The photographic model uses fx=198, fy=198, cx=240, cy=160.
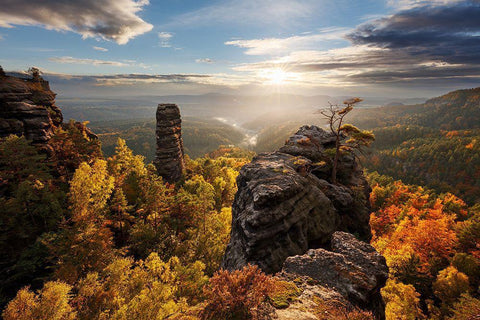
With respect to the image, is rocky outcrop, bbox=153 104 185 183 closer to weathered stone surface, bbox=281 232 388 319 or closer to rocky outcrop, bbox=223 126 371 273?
rocky outcrop, bbox=223 126 371 273

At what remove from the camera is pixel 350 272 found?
40.4 feet

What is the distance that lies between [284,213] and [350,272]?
255 inches

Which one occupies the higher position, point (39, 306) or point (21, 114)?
point (21, 114)

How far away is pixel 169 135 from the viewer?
54250 mm

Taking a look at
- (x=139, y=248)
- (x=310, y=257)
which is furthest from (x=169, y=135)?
(x=310, y=257)

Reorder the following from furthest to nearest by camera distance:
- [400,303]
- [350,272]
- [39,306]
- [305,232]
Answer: [400,303] → [305,232] → [39,306] → [350,272]

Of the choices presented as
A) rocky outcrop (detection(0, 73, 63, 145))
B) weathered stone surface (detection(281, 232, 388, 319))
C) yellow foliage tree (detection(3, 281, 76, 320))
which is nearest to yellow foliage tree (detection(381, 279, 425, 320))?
weathered stone surface (detection(281, 232, 388, 319))

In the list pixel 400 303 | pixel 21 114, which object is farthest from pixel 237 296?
pixel 21 114

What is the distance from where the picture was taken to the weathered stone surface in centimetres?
1148

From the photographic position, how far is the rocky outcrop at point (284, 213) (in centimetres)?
1645

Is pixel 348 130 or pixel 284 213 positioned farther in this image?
pixel 348 130

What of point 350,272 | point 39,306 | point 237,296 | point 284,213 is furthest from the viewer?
point 284,213

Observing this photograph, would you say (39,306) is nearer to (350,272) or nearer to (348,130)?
(350,272)

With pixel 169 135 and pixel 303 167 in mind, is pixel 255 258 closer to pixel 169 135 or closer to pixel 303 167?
pixel 303 167
